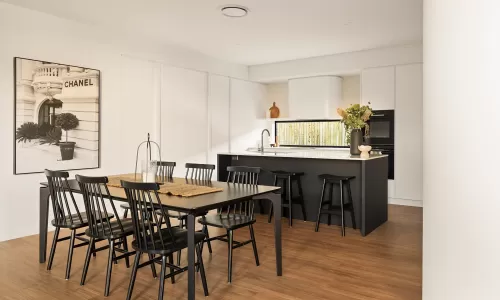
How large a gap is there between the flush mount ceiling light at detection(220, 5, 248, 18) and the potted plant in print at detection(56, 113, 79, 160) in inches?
95.7

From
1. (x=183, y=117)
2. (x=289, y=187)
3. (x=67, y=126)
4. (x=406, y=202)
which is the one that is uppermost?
(x=183, y=117)

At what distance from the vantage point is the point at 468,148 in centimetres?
107

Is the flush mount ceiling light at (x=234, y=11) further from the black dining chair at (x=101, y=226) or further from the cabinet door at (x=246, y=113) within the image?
the cabinet door at (x=246, y=113)

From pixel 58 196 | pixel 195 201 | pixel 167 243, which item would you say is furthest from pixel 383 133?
pixel 58 196

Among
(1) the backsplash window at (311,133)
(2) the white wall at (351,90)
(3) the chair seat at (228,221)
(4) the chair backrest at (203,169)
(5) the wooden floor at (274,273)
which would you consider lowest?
(5) the wooden floor at (274,273)

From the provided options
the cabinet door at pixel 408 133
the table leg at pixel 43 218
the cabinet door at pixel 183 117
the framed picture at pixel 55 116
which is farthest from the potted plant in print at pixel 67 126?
the cabinet door at pixel 408 133

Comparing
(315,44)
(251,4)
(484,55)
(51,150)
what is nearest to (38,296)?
(51,150)

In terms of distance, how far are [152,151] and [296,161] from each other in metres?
2.40

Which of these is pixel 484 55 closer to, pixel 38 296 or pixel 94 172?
pixel 38 296

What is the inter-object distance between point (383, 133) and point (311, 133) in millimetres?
1843

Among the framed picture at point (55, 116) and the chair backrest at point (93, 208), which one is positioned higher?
the framed picture at point (55, 116)

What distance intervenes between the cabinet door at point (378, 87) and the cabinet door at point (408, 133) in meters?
0.12

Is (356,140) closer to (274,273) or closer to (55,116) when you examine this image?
(274,273)

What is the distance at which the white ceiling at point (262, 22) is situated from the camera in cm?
438
